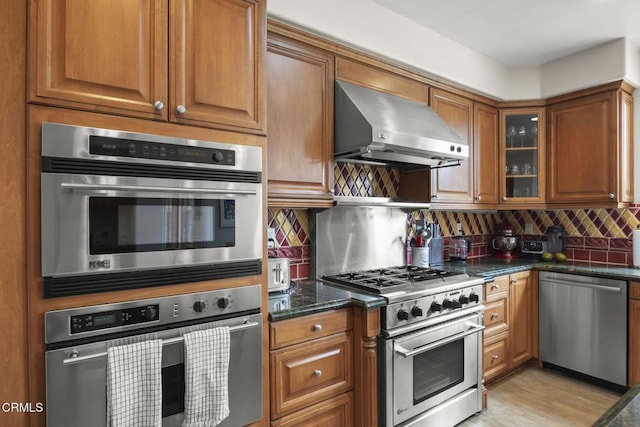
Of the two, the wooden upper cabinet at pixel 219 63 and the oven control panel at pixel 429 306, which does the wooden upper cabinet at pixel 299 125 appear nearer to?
the wooden upper cabinet at pixel 219 63

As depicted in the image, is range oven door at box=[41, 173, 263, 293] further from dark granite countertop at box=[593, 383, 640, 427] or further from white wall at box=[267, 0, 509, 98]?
dark granite countertop at box=[593, 383, 640, 427]

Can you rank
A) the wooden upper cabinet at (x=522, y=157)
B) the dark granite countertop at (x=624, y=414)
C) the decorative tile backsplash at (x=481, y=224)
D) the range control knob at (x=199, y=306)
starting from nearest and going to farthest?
the dark granite countertop at (x=624, y=414), the range control knob at (x=199, y=306), the decorative tile backsplash at (x=481, y=224), the wooden upper cabinet at (x=522, y=157)

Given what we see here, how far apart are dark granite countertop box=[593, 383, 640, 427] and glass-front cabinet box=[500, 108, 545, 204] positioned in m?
2.84

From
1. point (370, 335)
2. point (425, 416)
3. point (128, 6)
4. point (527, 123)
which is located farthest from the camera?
point (527, 123)

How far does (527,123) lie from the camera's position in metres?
3.35

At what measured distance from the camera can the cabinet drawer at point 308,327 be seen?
1.69 meters

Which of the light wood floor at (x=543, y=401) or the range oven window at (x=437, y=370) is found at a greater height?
the range oven window at (x=437, y=370)

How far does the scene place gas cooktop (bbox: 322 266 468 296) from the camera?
81.7 inches

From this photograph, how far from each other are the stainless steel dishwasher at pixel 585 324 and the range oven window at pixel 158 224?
111 inches

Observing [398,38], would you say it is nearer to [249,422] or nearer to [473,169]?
[473,169]

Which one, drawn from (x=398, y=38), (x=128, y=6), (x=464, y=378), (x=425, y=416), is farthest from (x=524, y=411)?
(x=128, y=6)

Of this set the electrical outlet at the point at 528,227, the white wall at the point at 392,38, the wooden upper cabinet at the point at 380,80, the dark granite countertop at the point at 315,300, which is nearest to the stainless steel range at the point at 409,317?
the dark granite countertop at the point at 315,300

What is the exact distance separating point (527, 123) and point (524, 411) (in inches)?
95.4

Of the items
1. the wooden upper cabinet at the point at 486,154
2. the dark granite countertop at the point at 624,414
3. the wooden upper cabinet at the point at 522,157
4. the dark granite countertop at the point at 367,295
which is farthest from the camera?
the wooden upper cabinet at the point at 522,157
